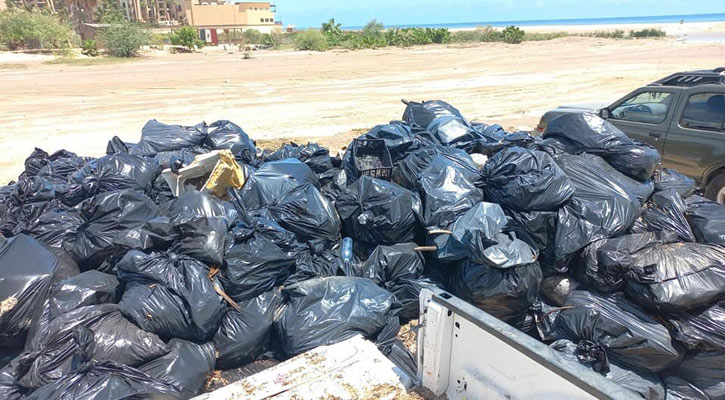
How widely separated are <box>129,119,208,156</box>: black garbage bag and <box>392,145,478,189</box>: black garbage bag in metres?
2.47

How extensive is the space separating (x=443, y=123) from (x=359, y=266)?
2321 mm

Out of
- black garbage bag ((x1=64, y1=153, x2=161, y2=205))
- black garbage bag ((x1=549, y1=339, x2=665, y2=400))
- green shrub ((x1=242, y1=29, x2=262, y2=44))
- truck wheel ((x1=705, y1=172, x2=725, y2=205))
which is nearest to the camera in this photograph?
black garbage bag ((x1=549, y1=339, x2=665, y2=400))

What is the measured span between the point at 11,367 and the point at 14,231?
5.18 feet

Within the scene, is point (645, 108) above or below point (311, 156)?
above

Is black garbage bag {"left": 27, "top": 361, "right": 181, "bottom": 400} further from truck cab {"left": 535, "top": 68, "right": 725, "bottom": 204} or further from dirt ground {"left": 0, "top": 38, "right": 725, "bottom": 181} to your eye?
dirt ground {"left": 0, "top": 38, "right": 725, "bottom": 181}

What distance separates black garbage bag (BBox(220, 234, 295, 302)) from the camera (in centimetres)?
295

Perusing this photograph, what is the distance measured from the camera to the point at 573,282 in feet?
10.2

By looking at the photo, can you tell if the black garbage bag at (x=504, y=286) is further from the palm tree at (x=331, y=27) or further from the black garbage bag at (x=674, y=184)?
the palm tree at (x=331, y=27)

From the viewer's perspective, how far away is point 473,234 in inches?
115

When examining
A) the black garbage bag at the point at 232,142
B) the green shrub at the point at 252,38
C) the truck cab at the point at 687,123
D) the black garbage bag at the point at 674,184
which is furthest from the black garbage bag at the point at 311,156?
the green shrub at the point at 252,38

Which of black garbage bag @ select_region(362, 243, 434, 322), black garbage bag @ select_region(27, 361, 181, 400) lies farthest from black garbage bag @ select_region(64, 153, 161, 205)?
black garbage bag @ select_region(362, 243, 434, 322)

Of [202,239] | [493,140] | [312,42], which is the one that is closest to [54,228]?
[202,239]

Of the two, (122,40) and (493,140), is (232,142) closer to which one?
(493,140)

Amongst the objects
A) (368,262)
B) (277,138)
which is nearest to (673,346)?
(368,262)
